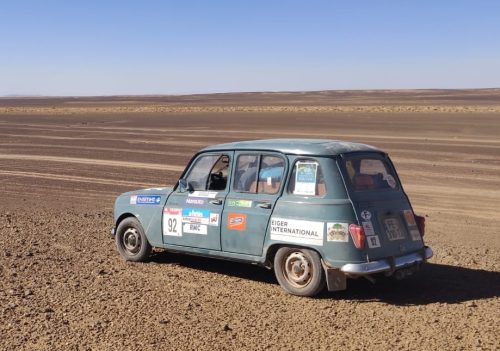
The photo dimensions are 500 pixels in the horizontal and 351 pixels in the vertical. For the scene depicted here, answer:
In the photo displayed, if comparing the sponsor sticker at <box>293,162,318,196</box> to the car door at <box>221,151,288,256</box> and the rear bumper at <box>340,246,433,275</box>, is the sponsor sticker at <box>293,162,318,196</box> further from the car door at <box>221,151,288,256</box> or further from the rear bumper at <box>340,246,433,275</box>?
the rear bumper at <box>340,246,433,275</box>

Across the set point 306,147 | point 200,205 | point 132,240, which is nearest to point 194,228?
point 200,205

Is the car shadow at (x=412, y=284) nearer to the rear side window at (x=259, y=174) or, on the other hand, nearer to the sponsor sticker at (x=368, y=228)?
the sponsor sticker at (x=368, y=228)

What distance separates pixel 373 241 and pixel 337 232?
371 mm

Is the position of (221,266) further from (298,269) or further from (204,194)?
(298,269)

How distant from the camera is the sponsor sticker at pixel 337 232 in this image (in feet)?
20.0

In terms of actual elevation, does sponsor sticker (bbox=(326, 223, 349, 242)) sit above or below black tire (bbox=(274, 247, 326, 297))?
above

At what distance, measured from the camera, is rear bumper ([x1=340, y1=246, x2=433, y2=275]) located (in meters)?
6.00

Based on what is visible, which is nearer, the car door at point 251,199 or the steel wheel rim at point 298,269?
the steel wheel rim at point 298,269

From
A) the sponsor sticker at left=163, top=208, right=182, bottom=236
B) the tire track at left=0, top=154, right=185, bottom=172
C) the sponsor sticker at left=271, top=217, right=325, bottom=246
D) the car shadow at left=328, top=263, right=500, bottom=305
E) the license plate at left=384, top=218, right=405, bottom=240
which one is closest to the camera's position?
the sponsor sticker at left=271, top=217, right=325, bottom=246

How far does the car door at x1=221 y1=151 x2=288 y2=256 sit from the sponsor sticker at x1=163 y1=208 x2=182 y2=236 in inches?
28.4

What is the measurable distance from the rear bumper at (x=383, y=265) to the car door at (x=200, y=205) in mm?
1728

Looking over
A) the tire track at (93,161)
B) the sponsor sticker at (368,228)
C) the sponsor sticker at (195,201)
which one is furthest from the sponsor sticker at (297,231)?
the tire track at (93,161)

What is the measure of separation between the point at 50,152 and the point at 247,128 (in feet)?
44.6

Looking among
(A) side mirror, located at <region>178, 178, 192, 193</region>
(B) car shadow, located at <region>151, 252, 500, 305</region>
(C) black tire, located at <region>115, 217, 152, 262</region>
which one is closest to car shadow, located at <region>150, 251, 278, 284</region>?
(B) car shadow, located at <region>151, 252, 500, 305</region>
